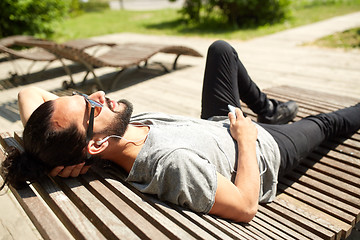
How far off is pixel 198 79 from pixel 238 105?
11.7 ft

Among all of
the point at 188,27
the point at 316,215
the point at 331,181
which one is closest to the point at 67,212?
the point at 316,215

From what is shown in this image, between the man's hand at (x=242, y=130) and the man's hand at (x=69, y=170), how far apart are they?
93cm

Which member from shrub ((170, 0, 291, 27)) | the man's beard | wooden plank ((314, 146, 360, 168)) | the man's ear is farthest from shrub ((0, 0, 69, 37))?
wooden plank ((314, 146, 360, 168))

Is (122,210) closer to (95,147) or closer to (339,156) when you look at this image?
(95,147)

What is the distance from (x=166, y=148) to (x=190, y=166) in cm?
19

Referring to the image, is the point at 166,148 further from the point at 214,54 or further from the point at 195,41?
the point at 195,41

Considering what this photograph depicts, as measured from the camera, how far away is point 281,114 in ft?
10.0

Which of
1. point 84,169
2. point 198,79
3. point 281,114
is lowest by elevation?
point 198,79

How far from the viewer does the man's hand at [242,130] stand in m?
2.09

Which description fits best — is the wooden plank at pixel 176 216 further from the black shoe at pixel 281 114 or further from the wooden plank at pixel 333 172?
the black shoe at pixel 281 114

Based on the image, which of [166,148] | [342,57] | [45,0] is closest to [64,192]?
[166,148]

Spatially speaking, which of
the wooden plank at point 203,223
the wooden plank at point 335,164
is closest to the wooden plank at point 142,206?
the wooden plank at point 203,223

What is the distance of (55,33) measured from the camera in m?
12.8

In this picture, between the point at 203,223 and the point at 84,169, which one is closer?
the point at 203,223
